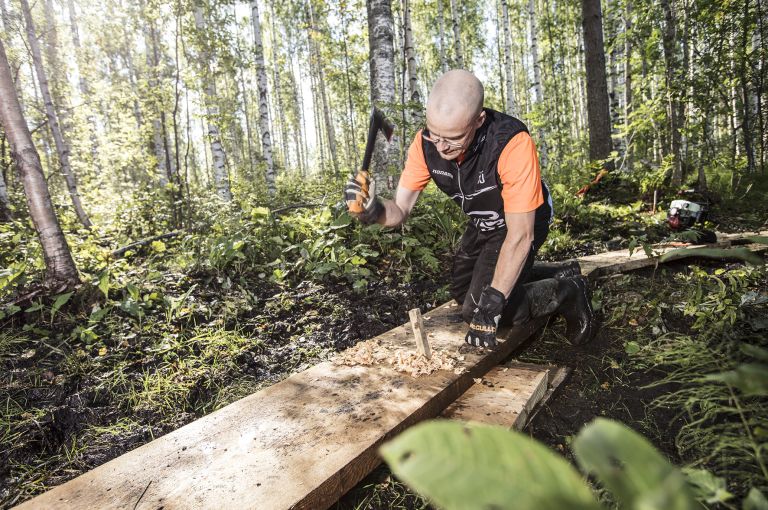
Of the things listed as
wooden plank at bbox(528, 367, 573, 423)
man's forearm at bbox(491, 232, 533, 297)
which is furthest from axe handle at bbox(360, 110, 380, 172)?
wooden plank at bbox(528, 367, 573, 423)

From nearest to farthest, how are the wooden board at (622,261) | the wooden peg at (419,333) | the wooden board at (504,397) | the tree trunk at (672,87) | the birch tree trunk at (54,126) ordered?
the wooden board at (504,397), the wooden peg at (419,333), the wooden board at (622,261), the tree trunk at (672,87), the birch tree trunk at (54,126)

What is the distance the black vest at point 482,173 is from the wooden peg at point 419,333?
1.01 meters

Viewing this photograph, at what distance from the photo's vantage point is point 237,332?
11.0 feet

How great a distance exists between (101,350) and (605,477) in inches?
142

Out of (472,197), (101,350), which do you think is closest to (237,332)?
(101,350)

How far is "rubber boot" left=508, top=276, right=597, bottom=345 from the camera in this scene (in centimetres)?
279

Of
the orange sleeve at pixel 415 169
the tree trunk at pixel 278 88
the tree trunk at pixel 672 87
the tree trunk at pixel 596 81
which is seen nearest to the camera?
the orange sleeve at pixel 415 169

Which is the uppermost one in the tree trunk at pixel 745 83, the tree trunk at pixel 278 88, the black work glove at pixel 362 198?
the tree trunk at pixel 278 88

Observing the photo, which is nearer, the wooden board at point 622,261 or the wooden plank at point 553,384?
the wooden plank at point 553,384

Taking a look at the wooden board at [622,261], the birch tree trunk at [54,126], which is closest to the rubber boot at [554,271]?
the wooden board at [622,261]

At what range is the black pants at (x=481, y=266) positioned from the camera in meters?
2.71

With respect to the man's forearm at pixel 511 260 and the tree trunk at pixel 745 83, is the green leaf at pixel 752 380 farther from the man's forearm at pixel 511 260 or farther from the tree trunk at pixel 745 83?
the tree trunk at pixel 745 83

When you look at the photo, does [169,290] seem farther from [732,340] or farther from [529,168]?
[732,340]

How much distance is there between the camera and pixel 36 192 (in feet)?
11.5
